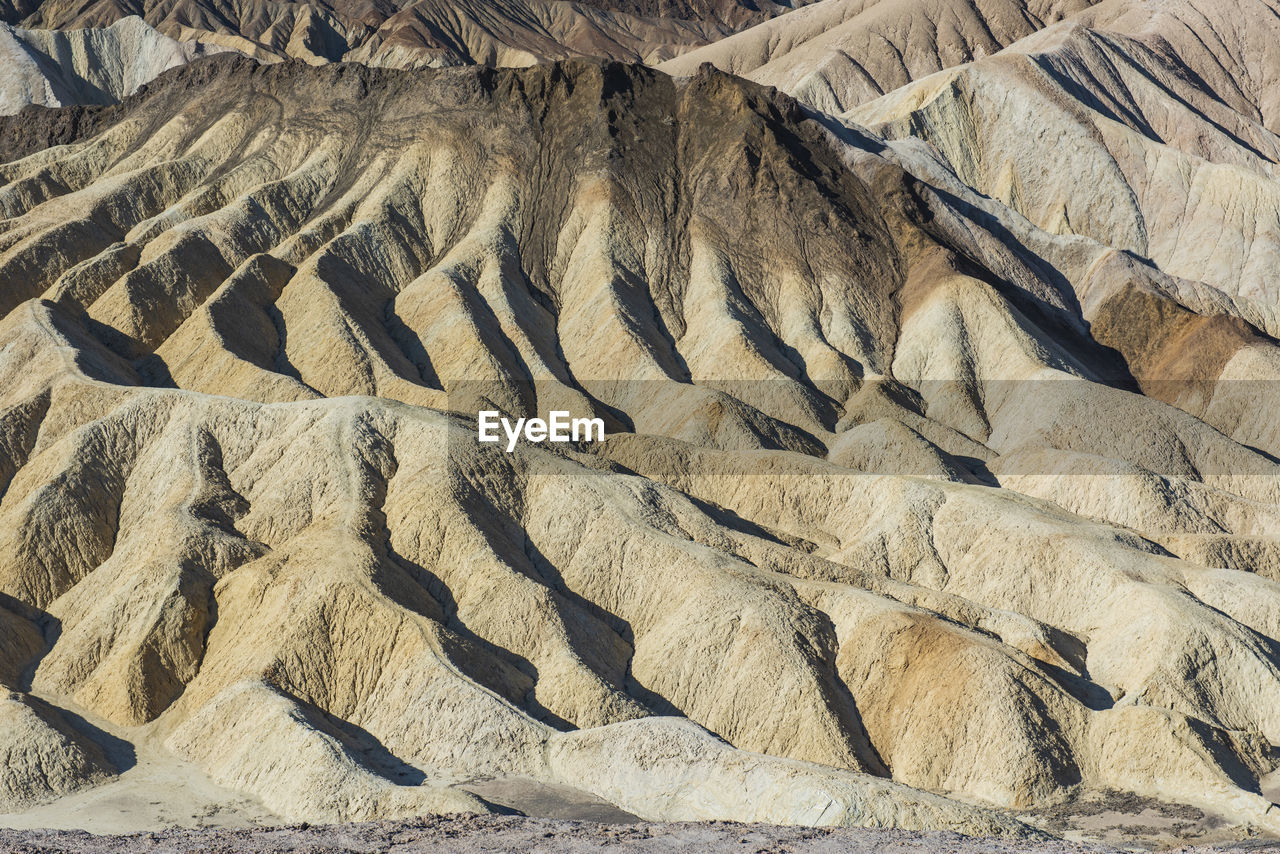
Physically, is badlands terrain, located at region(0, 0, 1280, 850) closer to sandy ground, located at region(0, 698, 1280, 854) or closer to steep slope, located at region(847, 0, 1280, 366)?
sandy ground, located at region(0, 698, 1280, 854)

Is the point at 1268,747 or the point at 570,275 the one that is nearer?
the point at 1268,747

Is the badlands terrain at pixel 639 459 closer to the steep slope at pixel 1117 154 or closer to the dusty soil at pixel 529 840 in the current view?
the steep slope at pixel 1117 154

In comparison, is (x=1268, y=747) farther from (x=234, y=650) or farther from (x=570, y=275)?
(x=570, y=275)

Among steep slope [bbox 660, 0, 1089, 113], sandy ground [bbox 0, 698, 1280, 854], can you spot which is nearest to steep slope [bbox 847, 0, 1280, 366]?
steep slope [bbox 660, 0, 1089, 113]

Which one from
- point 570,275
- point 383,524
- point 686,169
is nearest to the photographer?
point 383,524

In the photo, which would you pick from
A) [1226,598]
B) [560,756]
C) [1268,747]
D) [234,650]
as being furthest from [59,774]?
[1226,598]

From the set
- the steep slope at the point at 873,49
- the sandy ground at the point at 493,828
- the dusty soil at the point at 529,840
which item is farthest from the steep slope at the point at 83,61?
the dusty soil at the point at 529,840
